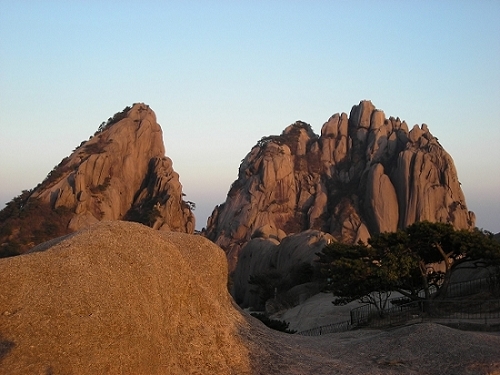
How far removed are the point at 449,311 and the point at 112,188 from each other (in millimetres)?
58034

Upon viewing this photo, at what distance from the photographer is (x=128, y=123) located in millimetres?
89938

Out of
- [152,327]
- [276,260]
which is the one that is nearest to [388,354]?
[152,327]

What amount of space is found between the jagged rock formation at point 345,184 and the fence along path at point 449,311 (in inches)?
1812

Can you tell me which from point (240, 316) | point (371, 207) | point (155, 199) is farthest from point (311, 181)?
point (240, 316)

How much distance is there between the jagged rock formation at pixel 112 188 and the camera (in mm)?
76500

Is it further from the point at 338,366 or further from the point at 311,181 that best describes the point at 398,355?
the point at 311,181

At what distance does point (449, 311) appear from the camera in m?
30.7

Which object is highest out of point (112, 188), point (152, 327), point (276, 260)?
point (112, 188)

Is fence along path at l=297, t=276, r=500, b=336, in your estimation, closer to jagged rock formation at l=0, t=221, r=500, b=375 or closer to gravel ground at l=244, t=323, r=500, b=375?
gravel ground at l=244, t=323, r=500, b=375

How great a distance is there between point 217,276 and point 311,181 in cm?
7613

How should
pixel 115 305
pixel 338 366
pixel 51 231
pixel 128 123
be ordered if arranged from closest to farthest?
1. pixel 115 305
2. pixel 338 366
3. pixel 51 231
4. pixel 128 123

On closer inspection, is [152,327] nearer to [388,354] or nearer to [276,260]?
[388,354]

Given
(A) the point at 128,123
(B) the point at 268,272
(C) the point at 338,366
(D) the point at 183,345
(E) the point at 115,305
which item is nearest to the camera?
(E) the point at 115,305

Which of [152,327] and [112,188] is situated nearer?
[152,327]
